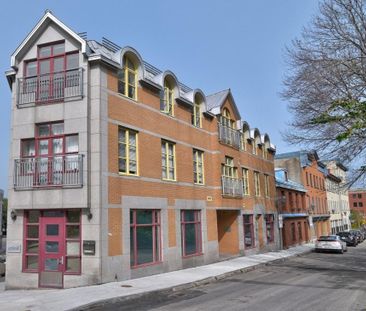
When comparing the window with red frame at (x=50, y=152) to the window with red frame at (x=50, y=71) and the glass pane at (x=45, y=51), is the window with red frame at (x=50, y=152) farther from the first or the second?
the glass pane at (x=45, y=51)

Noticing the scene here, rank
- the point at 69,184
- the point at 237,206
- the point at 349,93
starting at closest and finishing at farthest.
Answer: the point at 69,184 → the point at 349,93 → the point at 237,206

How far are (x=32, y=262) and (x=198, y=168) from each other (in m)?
10.8

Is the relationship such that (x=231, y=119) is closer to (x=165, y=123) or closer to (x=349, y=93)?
(x=165, y=123)

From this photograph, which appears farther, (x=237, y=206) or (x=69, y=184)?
(x=237, y=206)

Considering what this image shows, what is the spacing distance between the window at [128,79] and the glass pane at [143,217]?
17.0 feet

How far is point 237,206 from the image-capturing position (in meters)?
26.7

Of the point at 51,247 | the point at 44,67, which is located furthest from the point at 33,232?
the point at 44,67

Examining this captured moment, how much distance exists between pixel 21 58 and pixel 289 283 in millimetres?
14387

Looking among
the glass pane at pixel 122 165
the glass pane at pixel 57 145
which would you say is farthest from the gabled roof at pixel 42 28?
the glass pane at pixel 122 165

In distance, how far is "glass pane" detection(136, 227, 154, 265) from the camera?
56.0 ft

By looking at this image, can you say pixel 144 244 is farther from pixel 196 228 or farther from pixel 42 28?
pixel 42 28

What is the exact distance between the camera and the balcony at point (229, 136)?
25.6 meters

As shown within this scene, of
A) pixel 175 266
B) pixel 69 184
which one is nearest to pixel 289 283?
pixel 175 266

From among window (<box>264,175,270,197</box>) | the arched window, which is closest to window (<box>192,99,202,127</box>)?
the arched window
